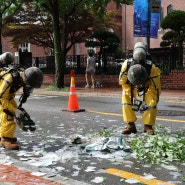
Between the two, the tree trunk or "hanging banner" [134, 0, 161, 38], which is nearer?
"hanging banner" [134, 0, 161, 38]

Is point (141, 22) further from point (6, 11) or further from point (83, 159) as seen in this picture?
point (83, 159)

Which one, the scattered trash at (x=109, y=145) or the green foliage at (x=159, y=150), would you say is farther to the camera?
the scattered trash at (x=109, y=145)

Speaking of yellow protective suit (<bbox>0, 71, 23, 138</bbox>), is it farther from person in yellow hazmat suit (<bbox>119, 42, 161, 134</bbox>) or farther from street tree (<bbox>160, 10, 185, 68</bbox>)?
street tree (<bbox>160, 10, 185, 68</bbox>)

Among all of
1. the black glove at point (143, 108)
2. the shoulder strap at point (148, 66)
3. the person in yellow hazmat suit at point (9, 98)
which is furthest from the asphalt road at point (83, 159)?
the shoulder strap at point (148, 66)

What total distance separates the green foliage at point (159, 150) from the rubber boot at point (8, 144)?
1.82 metres

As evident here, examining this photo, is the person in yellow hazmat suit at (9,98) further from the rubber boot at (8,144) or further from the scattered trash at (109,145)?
the scattered trash at (109,145)

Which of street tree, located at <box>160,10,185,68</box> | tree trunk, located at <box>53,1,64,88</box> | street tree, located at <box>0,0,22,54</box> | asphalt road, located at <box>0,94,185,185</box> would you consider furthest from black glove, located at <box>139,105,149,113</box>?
street tree, located at <box>0,0,22,54</box>

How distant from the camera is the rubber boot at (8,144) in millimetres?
6172

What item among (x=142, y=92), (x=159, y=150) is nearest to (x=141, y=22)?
(x=142, y=92)

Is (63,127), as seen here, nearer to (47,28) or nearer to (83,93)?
(83,93)

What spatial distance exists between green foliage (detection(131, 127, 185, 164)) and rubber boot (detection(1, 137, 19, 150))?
71.6 inches

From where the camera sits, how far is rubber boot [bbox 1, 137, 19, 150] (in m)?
6.17

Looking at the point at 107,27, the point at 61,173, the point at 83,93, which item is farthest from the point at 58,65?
the point at 61,173

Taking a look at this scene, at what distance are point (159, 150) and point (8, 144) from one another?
2.32 metres
